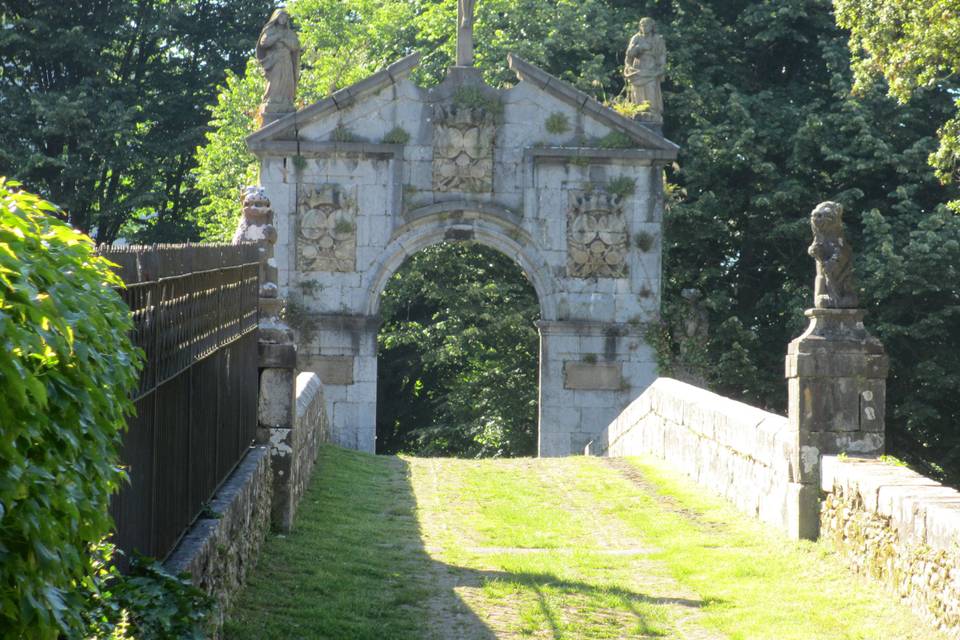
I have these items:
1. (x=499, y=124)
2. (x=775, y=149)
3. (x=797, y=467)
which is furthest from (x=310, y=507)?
(x=775, y=149)

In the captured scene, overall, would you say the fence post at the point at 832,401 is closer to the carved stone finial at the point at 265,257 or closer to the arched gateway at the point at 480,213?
the carved stone finial at the point at 265,257

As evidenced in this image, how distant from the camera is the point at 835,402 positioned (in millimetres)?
10023

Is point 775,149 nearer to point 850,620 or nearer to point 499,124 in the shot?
point 499,124

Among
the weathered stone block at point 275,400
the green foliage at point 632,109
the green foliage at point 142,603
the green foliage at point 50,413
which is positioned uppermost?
the green foliage at point 632,109

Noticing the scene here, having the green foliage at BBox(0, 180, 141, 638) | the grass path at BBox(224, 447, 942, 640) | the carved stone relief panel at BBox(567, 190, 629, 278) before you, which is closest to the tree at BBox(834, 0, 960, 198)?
the carved stone relief panel at BBox(567, 190, 629, 278)

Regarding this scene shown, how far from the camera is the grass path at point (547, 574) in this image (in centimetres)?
784

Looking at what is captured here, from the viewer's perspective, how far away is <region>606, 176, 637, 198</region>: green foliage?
20312 mm

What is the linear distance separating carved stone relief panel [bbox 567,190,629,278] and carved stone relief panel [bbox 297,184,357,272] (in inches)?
118

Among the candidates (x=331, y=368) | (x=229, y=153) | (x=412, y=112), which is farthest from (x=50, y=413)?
(x=229, y=153)

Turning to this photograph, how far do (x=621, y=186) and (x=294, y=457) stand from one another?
10.6 metres

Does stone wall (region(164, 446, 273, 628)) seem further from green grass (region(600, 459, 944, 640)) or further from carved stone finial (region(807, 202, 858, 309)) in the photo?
carved stone finial (region(807, 202, 858, 309))

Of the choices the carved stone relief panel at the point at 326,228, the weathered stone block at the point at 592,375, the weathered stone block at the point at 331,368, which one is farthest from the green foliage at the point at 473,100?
the weathered stone block at the point at 331,368

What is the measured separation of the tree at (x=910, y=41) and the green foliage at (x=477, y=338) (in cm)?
1029

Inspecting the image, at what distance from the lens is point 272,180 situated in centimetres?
2009
